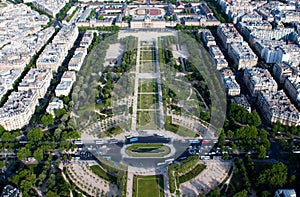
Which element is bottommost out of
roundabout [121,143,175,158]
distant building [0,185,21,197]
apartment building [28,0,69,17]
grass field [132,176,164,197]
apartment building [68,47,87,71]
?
grass field [132,176,164,197]

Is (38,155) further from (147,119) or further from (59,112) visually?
(147,119)

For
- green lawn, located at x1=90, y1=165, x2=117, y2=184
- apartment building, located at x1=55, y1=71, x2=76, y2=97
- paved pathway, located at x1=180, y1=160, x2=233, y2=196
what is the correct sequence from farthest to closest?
apartment building, located at x1=55, y1=71, x2=76, y2=97 < green lawn, located at x1=90, y1=165, x2=117, y2=184 < paved pathway, located at x1=180, y1=160, x2=233, y2=196

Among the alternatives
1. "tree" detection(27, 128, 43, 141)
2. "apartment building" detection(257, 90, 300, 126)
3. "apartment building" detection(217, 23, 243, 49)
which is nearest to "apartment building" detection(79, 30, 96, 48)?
"apartment building" detection(217, 23, 243, 49)

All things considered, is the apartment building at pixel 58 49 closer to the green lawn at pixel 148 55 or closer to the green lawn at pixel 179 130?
the green lawn at pixel 148 55

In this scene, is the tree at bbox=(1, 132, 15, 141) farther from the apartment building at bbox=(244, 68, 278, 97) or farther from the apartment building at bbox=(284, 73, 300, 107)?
the apartment building at bbox=(284, 73, 300, 107)

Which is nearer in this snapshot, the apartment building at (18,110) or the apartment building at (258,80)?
the apartment building at (18,110)

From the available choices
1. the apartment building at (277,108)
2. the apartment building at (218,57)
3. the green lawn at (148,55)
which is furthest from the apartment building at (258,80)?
the green lawn at (148,55)

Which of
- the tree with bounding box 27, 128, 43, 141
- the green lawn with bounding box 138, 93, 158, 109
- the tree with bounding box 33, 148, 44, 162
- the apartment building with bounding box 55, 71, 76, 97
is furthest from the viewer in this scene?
the apartment building with bounding box 55, 71, 76, 97
